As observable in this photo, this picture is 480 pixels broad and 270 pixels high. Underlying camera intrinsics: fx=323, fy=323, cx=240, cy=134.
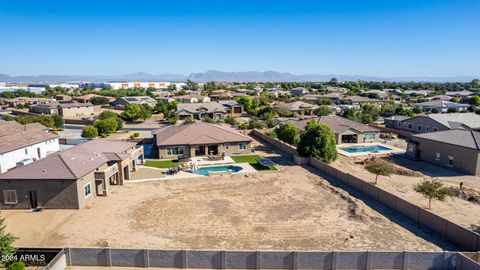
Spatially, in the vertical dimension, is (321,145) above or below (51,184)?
above

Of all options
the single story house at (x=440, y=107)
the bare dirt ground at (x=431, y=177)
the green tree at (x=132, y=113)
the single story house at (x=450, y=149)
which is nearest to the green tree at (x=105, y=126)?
the green tree at (x=132, y=113)

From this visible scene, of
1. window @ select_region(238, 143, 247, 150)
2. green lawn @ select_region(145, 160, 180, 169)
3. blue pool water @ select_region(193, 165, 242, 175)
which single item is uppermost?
window @ select_region(238, 143, 247, 150)

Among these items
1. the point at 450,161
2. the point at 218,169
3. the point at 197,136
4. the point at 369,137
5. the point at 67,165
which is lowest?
the point at 218,169

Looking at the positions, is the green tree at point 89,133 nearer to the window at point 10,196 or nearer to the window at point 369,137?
the window at point 10,196

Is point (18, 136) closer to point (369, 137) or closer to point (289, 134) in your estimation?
point (289, 134)

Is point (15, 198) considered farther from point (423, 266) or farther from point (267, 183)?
point (423, 266)

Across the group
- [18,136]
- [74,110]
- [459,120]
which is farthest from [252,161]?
[74,110]

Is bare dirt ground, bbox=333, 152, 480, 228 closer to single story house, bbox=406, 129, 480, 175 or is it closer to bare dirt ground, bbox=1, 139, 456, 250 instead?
single story house, bbox=406, 129, 480, 175

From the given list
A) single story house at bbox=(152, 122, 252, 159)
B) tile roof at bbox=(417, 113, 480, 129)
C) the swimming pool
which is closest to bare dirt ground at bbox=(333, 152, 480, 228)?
the swimming pool
